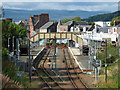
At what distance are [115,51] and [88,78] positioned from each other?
6933mm

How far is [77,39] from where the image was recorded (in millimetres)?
25469

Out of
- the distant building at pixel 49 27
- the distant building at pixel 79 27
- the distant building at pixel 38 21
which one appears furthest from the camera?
the distant building at pixel 38 21

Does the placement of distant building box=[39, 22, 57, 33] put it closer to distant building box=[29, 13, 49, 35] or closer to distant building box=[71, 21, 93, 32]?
distant building box=[29, 13, 49, 35]

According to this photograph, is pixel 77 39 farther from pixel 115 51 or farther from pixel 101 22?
pixel 101 22

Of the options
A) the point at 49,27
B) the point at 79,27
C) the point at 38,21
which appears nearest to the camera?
the point at 79,27

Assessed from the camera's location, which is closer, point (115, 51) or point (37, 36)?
point (115, 51)

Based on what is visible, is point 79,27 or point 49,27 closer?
point 79,27

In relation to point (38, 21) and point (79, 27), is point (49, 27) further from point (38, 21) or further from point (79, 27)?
point (79, 27)

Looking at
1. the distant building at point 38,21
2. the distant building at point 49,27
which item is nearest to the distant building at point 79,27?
the distant building at point 49,27

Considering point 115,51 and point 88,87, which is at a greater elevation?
point 115,51

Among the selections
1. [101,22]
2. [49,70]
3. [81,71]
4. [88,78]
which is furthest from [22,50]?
[101,22]

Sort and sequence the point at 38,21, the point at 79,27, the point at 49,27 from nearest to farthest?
the point at 79,27 → the point at 49,27 → the point at 38,21

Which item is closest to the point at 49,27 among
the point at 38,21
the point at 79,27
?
the point at 38,21

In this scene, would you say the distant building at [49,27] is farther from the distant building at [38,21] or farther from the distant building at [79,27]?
the distant building at [79,27]
